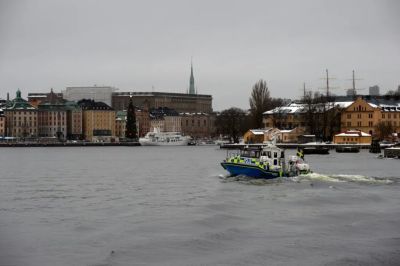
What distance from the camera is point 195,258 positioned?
24344 mm

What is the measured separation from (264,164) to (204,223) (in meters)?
19.4

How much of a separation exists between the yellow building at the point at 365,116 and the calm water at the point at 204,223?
108 meters

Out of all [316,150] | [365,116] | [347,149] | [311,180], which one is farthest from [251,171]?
[365,116]

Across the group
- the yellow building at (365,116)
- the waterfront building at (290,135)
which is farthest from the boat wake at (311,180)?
the yellow building at (365,116)

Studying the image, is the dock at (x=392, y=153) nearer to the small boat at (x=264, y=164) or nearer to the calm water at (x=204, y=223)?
the small boat at (x=264, y=164)

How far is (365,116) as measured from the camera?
156375 millimetres

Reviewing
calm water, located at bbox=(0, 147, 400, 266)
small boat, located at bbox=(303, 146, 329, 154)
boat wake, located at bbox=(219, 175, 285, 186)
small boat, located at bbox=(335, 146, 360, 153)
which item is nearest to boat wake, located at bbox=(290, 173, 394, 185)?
calm water, located at bbox=(0, 147, 400, 266)

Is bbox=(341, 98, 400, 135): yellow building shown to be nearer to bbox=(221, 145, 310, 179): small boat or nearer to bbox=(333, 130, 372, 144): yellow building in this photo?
bbox=(333, 130, 372, 144): yellow building

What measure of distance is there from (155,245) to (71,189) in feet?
70.1

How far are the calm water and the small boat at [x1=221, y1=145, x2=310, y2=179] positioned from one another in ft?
4.40

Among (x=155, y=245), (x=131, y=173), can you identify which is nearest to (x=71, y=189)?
(x=131, y=173)

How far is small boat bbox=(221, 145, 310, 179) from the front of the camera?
1978 inches

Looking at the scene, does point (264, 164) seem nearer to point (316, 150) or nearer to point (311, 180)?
point (311, 180)

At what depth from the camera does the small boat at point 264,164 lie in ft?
165
